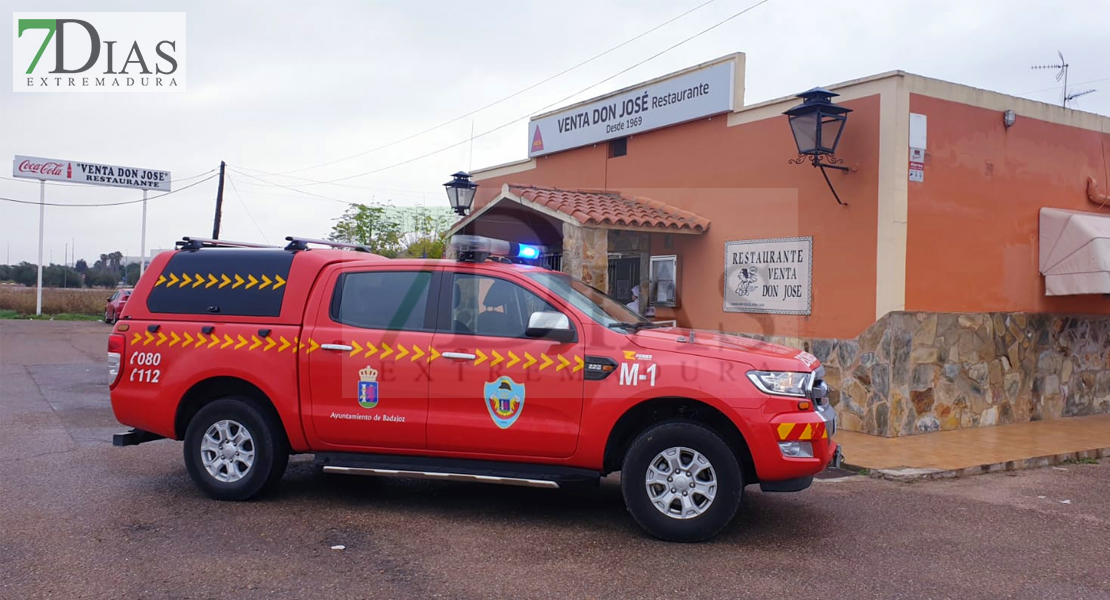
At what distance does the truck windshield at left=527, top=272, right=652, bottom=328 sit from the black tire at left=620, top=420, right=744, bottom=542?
911 millimetres

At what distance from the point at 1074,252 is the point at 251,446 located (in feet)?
34.7

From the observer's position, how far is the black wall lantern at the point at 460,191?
15039 mm

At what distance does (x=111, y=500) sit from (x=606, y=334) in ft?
13.0

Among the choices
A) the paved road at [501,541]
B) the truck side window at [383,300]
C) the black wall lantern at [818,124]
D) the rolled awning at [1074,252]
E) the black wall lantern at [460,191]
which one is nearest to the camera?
the paved road at [501,541]

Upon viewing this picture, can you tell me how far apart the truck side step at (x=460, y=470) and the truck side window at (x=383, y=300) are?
0.98 meters

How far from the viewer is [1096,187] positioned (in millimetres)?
12445

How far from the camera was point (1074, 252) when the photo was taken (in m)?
11.4

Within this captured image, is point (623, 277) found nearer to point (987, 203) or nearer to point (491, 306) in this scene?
point (987, 203)

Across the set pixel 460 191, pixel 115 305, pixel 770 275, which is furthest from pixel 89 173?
pixel 770 275

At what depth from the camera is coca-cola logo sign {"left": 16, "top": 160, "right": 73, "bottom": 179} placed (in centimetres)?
3962

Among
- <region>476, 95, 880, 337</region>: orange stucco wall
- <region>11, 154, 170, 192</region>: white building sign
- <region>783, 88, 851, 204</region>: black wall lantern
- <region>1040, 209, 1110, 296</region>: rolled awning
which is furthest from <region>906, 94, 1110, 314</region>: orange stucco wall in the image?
<region>11, 154, 170, 192</region>: white building sign

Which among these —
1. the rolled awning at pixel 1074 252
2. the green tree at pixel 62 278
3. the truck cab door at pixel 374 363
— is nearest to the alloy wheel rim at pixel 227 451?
the truck cab door at pixel 374 363

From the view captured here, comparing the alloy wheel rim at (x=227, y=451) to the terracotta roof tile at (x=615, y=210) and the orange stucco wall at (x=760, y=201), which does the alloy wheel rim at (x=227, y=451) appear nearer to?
the terracotta roof tile at (x=615, y=210)

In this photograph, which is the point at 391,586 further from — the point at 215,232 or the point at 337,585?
the point at 215,232
